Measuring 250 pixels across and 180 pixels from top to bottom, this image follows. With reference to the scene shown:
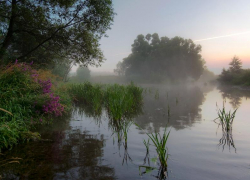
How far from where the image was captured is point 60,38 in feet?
40.7

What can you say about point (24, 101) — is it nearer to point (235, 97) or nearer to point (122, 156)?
point (122, 156)

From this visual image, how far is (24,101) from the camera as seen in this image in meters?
6.80

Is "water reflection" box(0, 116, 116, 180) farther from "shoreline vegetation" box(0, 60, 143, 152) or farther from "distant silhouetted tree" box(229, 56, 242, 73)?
"distant silhouetted tree" box(229, 56, 242, 73)

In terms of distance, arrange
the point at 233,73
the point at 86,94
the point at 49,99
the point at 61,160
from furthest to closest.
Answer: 1. the point at 233,73
2. the point at 86,94
3. the point at 49,99
4. the point at 61,160

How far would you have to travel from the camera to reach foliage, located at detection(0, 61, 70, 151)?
5.51 metres

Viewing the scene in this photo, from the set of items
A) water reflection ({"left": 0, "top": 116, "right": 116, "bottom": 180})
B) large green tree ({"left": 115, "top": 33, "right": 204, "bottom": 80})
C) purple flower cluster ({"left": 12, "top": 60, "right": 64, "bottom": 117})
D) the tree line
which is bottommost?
water reflection ({"left": 0, "top": 116, "right": 116, "bottom": 180})

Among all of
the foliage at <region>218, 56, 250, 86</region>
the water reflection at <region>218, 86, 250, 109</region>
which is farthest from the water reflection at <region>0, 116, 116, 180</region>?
the foliage at <region>218, 56, 250, 86</region>

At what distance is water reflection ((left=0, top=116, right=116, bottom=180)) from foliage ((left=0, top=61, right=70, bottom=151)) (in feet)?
2.18

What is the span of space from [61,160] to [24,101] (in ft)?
12.6

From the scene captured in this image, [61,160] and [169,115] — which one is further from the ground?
[169,115]

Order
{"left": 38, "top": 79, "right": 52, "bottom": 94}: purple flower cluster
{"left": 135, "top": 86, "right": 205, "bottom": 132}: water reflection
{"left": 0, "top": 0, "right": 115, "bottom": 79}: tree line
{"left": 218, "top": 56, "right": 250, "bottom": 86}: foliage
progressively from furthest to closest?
{"left": 218, "top": 56, "right": 250, "bottom": 86}: foliage
{"left": 0, "top": 0, "right": 115, "bottom": 79}: tree line
{"left": 38, "top": 79, "right": 52, "bottom": 94}: purple flower cluster
{"left": 135, "top": 86, "right": 205, "bottom": 132}: water reflection

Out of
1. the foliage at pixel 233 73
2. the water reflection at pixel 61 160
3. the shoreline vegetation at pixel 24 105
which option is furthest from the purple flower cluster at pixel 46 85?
the foliage at pixel 233 73

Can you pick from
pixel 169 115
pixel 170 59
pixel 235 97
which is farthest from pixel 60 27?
pixel 170 59

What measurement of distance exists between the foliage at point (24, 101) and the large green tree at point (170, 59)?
56.0m
